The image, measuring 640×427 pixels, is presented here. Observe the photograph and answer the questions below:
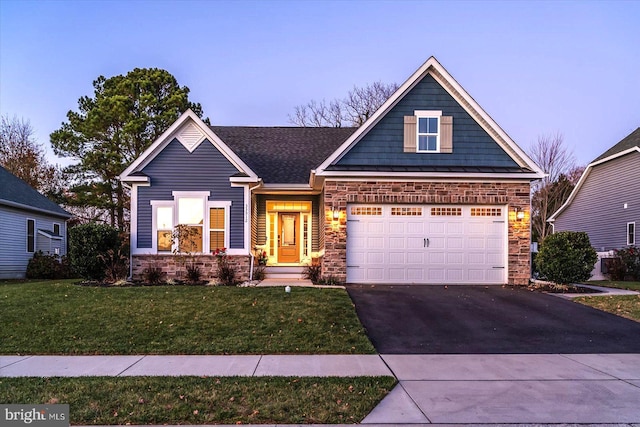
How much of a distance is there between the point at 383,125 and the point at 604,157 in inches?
577

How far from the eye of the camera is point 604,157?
2128cm

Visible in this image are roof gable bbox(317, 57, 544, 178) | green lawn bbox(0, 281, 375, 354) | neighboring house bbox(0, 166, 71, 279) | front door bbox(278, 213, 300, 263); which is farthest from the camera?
neighboring house bbox(0, 166, 71, 279)

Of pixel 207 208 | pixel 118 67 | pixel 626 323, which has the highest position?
pixel 118 67

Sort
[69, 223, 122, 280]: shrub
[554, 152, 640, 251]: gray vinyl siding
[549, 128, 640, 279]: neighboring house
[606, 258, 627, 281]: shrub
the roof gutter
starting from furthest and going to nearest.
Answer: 1. [554, 152, 640, 251]: gray vinyl siding
2. [549, 128, 640, 279]: neighboring house
3. [606, 258, 627, 281]: shrub
4. the roof gutter
5. [69, 223, 122, 280]: shrub

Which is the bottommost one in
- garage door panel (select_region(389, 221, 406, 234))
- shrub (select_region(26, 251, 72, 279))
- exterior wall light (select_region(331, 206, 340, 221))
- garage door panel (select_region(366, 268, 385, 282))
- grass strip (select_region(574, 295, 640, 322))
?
shrub (select_region(26, 251, 72, 279))

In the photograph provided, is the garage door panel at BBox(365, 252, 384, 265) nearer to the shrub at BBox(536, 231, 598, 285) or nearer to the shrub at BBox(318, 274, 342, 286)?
the shrub at BBox(318, 274, 342, 286)

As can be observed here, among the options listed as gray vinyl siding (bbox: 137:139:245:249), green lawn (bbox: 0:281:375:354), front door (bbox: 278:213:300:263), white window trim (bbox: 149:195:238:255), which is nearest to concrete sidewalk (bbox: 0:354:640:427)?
green lawn (bbox: 0:281:375:354)

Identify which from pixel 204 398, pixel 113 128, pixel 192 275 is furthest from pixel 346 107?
pixel 204 398

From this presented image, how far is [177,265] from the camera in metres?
13.5

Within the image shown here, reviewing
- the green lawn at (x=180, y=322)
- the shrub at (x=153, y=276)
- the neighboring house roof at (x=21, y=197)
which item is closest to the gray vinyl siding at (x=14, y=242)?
the neighboring house roof at (x=21, y=197)

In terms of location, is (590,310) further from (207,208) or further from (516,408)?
(207,208)

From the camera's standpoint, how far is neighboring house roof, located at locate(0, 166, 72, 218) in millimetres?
17844

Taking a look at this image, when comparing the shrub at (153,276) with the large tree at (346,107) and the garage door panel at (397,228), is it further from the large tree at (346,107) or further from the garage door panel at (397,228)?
the large tree at (346,107)

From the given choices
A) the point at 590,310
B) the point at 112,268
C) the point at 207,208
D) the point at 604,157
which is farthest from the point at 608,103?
the point at 112,268
